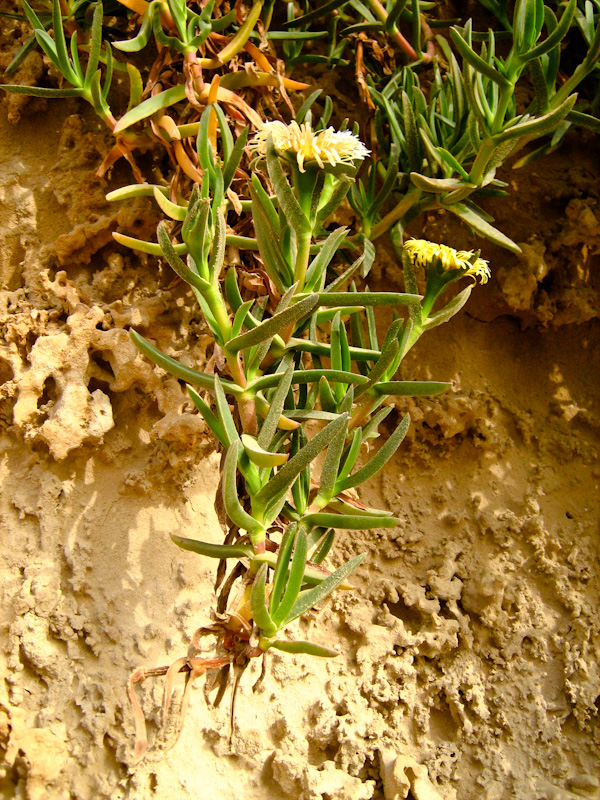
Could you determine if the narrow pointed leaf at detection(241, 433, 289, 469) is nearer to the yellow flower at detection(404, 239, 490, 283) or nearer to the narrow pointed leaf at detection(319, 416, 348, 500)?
the narrow pointed leaf at detection(319, 416, 348, 500)

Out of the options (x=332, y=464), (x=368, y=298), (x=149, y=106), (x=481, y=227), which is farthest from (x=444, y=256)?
(x=149, y=106)

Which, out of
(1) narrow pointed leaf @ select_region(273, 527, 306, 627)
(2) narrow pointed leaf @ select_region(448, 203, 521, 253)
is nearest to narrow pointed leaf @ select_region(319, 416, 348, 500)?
(1) narrow pointed leaf @ select_region(273, 527, 306, 627)

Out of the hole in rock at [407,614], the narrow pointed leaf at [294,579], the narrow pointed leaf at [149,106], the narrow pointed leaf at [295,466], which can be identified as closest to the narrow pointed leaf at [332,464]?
the narrow pointed leaf at [295,466]

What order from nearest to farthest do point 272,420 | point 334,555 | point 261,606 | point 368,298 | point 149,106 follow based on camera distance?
point 261,606 < point 272,420 < point 368,298 < point 149,106 < point 334,555

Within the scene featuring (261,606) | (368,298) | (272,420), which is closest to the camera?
(261,606)

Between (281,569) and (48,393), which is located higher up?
(281,569)

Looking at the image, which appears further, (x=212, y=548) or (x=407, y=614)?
(x=407, y=614)

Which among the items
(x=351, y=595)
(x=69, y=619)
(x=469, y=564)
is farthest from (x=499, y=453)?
(x=69, y=619)

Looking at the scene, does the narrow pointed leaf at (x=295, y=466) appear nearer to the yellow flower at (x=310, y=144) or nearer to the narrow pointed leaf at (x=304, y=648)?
the narrow pointed leaf at (x=304, y=648)

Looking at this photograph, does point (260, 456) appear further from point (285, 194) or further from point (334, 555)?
point (334, 555)

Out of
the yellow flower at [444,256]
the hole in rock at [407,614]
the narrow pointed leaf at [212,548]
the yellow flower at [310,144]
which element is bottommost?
the hole in rock at [407,614]
